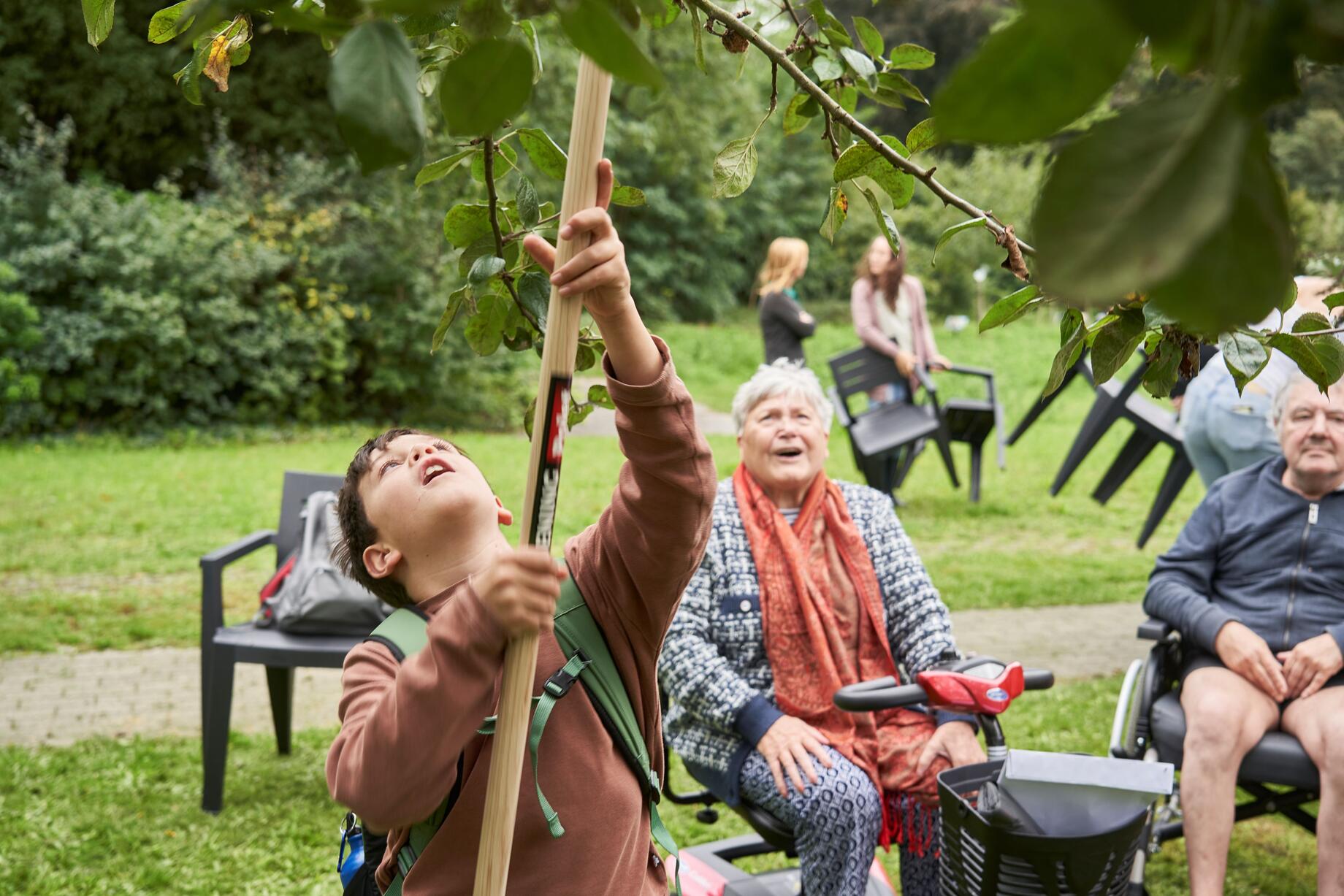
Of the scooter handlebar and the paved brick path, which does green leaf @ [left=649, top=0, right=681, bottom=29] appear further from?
the paved brick path

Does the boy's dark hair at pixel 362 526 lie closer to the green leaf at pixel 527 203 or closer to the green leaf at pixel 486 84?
the green leaf at pixel 527 203

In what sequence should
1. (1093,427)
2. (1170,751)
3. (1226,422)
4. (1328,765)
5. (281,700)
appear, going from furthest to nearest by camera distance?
(1093,427) < (281,700) < (1226,422) < (1170,751) < (1328,765)

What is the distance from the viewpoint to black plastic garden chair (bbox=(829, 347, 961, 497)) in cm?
790

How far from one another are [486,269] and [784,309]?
22.6 ft

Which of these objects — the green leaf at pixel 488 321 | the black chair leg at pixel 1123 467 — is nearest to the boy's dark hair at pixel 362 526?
the green leaf at pixel 488 321

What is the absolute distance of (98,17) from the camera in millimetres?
1121

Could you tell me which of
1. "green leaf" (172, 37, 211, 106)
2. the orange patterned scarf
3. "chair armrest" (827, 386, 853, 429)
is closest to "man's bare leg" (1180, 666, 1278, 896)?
the orange patterned scarf

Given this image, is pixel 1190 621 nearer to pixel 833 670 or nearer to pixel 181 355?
pixel 833 670

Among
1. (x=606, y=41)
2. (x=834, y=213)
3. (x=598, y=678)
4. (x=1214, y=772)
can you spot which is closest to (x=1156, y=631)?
(x=1214, y=772)

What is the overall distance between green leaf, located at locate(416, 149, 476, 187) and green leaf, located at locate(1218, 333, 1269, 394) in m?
0.77

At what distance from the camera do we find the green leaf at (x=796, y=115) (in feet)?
4.48

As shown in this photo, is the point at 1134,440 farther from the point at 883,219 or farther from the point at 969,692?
the point at 883,219

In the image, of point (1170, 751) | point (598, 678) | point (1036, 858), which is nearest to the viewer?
point (598, 678)

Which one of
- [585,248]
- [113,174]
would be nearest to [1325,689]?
[585,248]
